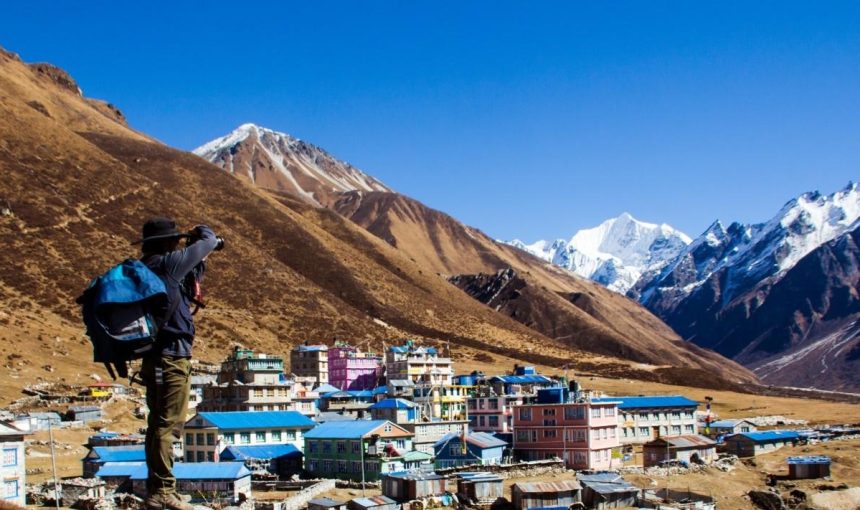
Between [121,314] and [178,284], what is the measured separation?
836 mm

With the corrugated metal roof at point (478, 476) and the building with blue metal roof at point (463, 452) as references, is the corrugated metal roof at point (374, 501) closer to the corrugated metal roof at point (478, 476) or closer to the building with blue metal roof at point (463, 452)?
the corrugated metal roof at point (478, 476)

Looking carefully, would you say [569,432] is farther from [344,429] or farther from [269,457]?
[269,457]

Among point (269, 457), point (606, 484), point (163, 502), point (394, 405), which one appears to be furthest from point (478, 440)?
point (163, 502)

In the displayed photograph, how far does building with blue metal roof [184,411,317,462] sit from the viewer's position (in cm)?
7288

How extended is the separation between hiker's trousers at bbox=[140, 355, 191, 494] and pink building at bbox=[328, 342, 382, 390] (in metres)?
124

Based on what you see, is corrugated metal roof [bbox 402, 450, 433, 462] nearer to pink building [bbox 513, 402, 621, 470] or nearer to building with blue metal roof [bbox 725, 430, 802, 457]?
pink building [bbox 513, 402, 621, 470]

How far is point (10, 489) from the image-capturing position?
46750mm

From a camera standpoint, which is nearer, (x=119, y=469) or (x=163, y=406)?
(x=163, y=406)

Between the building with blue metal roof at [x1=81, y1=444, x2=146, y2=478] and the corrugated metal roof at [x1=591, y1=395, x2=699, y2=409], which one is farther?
the corrugated metal roof at [x1=591, y1=395, x2=699, y2=409]

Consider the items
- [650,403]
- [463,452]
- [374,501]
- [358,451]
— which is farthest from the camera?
[650,403]

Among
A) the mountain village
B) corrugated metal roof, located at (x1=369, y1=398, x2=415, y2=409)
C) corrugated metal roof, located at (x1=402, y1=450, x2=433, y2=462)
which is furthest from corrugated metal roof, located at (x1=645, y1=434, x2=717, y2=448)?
corrugated metal roof, located at (x1=369, y1=398, x2=415, y2=409)

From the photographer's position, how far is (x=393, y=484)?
62250 millimetres

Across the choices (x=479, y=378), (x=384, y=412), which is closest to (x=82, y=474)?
(x=384, y=412)

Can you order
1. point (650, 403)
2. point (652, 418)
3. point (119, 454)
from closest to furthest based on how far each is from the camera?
point (119, 454)
point (652, 418)
point (650, 403)
